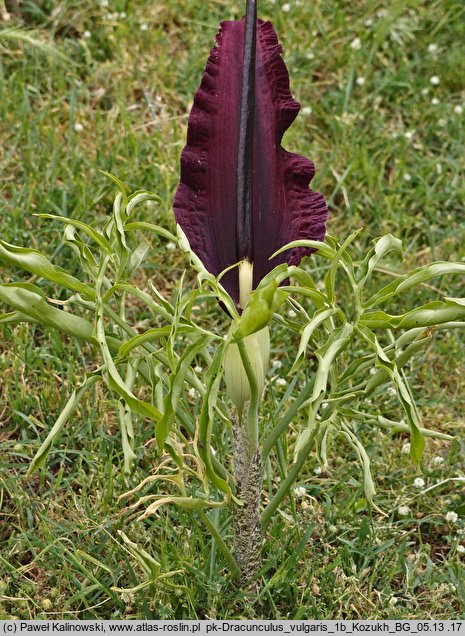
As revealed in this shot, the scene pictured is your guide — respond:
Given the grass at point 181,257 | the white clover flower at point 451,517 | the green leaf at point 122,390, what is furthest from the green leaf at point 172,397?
the white clover flower at point 451,517

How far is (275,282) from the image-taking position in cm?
117

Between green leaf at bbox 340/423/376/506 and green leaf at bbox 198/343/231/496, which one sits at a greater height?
green leaf at bbox 198/343/231/496

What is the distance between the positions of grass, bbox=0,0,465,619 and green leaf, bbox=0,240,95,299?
35 cm

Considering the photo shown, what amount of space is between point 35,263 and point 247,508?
0.50 m

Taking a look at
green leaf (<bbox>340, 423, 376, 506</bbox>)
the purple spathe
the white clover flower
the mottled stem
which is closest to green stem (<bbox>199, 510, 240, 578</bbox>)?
the mottled stem

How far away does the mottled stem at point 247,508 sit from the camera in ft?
4.75

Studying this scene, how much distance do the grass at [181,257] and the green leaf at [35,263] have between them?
1.13 ft

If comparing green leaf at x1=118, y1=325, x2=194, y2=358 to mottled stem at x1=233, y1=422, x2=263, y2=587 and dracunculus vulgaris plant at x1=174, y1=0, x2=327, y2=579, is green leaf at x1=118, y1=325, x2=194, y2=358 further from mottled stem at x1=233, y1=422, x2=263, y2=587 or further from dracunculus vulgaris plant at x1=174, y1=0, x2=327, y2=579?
mottled stem at x1=233, y1=422, x2=263, y2=587

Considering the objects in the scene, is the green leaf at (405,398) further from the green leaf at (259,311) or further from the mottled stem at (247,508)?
the mottled stem at (247,508)

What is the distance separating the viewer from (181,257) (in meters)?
2.34

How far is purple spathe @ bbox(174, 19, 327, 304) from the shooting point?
4.62ft

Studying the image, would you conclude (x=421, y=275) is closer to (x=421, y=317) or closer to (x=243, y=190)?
(x=421, y=317)

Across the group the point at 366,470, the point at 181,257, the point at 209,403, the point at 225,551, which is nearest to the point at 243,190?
the point at 209,403
